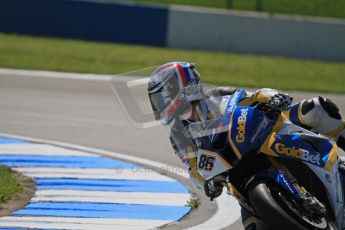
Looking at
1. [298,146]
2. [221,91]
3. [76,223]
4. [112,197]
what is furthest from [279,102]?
[112,197]

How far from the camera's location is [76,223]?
725cm

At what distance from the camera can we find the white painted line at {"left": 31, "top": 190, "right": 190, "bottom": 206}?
815cm

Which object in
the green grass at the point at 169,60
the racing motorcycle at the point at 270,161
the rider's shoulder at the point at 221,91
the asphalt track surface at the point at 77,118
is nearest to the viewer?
the racing motorcycle at the point at 270,161

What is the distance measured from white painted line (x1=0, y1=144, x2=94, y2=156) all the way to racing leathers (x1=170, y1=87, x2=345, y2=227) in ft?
14.6

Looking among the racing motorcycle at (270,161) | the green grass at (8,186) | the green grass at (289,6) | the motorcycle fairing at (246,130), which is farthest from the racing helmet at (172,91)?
the green grass at (289,6)

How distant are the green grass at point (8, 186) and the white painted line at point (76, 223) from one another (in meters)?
0.77

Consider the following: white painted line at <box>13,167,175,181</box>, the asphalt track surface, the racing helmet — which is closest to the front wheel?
the racing helmet

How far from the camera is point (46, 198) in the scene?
819cm

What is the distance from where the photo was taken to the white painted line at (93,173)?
9.21m

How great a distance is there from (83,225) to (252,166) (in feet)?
6.33

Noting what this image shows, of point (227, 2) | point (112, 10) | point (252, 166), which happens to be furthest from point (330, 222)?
point (227, 2)

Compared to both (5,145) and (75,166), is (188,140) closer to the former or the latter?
(75,166)

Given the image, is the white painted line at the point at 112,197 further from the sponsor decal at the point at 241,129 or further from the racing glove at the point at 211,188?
the sponsor decal at the point at 241,129

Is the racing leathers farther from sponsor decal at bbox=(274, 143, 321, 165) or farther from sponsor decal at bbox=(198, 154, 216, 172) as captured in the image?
sponsor decal at bbox=(274, 143, 321, 165)
